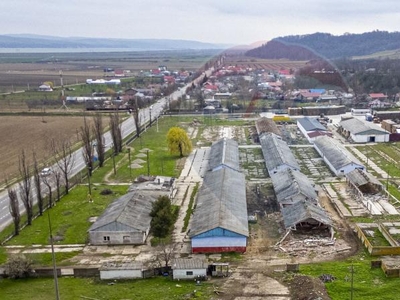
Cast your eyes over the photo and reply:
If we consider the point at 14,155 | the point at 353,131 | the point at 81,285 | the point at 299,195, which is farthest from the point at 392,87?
the point at 81,285

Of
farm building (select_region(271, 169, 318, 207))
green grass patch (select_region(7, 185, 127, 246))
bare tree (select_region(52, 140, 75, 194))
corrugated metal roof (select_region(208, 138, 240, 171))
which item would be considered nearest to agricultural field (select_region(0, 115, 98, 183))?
bare tree (select_region(52, 140, 75, 194))

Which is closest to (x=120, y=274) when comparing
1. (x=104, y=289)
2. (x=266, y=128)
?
(x=104, y=289)

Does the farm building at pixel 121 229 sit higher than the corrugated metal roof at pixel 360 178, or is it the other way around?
the corrugated metal roof at pixel 360 178

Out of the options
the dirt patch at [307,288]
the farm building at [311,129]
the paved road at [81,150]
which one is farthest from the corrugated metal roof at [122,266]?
the farm building at [311,129]

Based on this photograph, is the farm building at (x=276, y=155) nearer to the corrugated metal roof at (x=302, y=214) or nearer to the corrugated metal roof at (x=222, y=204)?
the corrugated metal roof at (x=222, y=204)

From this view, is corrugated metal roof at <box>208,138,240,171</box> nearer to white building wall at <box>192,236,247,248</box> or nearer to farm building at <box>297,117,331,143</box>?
farm building at <box>297,117,331,143</box>

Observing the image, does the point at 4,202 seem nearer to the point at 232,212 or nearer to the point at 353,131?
the point at 232,212
